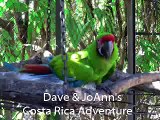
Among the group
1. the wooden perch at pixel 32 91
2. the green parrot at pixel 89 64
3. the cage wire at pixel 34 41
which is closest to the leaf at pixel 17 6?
the cage wire at pixel 34 41

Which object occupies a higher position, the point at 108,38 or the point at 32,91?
the point at 108,38

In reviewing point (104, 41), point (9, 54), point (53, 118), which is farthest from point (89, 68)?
point (9, 54)

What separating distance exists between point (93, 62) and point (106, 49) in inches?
2.2

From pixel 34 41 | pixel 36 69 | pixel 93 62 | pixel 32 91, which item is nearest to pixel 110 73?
pixel 93 62

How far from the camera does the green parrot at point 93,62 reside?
86cm

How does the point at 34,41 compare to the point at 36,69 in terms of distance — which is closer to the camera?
the point at 36,69

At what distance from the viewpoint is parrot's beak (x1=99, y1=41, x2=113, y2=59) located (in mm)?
914

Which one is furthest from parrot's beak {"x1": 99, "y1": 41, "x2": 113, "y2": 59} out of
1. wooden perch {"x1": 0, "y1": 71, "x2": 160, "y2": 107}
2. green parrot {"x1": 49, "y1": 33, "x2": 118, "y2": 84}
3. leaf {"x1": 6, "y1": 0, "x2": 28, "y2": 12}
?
leaf {"x1": 6, "y1": 0, "x2": 28, "y2": 12}

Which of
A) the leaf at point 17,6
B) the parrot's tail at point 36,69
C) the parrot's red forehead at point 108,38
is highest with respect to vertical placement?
the leaf at point 17,6

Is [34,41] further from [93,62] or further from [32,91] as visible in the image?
[32,91]

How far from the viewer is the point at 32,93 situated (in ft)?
1.93

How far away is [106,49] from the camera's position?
3.02 feet

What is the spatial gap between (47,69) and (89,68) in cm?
12

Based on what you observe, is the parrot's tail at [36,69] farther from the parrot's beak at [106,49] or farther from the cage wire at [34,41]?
the cage wire at [34,41]
